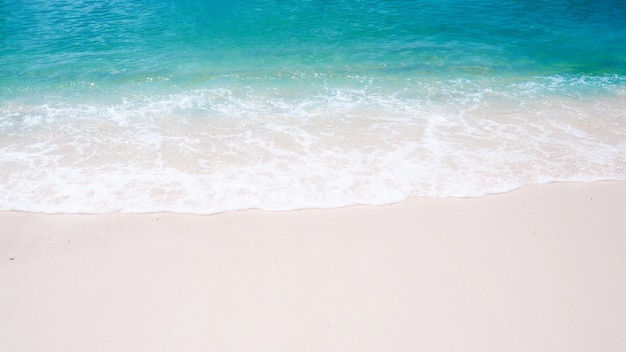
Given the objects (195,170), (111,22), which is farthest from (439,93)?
(111,22)

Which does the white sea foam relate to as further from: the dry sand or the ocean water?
the dry sand

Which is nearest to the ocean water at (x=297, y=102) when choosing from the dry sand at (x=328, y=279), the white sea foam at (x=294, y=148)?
the white sea foam at (x=294, y=148)

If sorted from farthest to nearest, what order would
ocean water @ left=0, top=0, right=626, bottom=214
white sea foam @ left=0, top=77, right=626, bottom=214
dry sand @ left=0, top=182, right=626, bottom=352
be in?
ocean water @ left=0, top=0, right=626, bottom=214
white sea foam @ left=0, top=77, right=626, bottom=214
dry sand @ left=0, top=182, right=626, bottom=352

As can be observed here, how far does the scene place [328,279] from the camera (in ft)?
16.1

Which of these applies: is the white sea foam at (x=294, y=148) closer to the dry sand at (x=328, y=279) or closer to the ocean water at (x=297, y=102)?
the ocean water at (x=297, y=102)

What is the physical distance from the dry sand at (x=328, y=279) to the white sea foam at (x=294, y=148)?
500 millimetres

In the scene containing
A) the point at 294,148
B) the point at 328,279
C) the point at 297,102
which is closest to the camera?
the point at 328,279

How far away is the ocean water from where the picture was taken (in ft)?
22.1

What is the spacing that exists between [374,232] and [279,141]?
3270mm

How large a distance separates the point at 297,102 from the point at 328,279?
20.1 feet

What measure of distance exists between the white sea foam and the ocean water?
41 mm

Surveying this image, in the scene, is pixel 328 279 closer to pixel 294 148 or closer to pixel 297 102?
pixel 294 148

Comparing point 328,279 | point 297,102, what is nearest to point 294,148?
point 297,102

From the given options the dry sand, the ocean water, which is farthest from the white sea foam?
the dry sand
